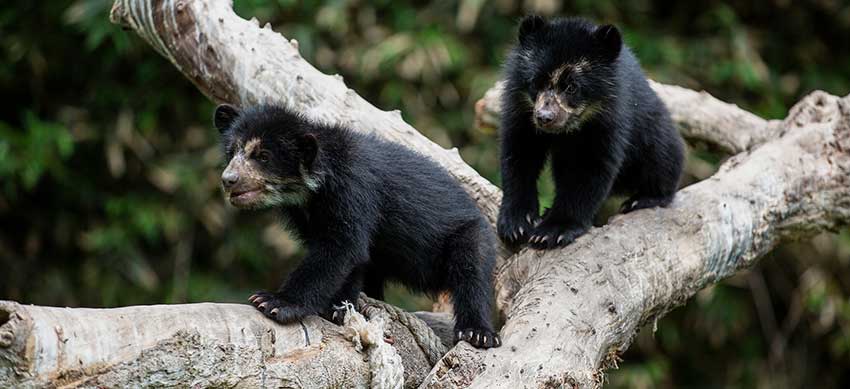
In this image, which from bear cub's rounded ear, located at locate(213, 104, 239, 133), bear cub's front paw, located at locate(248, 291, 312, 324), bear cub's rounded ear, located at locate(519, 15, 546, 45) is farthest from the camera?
bear cub's rounded ear, located at locate(519, 15, 546, 45)

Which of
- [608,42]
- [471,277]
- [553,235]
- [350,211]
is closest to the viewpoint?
[350,211]

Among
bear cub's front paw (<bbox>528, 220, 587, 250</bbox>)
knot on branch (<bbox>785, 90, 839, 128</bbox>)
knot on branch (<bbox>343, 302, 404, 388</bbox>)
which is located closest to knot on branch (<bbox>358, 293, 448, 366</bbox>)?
knot on branch (<bbox>343, 302, 404, 388</bbox>)

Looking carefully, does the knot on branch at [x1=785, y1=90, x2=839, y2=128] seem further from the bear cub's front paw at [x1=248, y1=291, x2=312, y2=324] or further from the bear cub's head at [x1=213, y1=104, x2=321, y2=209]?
the bear cub's front paw at [x1=248, y1=291, x2=312, y2=324]

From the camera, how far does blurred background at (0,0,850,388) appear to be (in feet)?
28.1

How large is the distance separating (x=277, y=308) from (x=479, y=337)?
784 millimetres

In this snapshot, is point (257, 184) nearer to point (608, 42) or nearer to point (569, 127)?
point (569, 127)

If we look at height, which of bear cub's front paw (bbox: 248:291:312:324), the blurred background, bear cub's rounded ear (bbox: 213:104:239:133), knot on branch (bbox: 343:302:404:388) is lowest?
the blurred background

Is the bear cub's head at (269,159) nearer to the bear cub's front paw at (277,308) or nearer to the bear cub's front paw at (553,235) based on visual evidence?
the bear cub's front paw at (277,308)

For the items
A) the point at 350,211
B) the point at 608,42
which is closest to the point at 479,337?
the point at 350,211

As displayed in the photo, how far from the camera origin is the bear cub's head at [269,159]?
414 cm

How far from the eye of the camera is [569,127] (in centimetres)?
495

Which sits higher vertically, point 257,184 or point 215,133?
point 257,184

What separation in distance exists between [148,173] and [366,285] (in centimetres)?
452

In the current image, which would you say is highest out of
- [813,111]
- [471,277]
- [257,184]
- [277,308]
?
[257,184]
